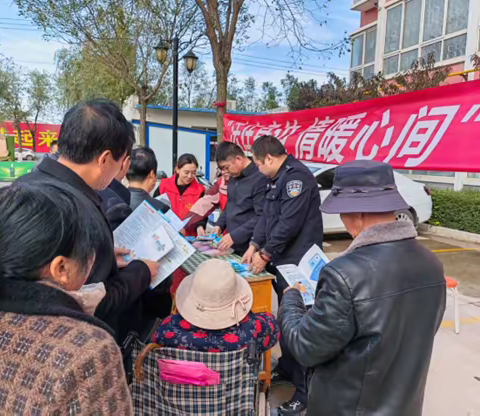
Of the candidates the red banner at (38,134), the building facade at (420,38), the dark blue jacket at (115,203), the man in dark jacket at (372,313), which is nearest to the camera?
the man in dark jacket at (372,313)

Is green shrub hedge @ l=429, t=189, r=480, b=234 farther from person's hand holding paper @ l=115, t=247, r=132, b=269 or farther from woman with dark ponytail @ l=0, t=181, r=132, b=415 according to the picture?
woman with dark ponytail @ l=0, t=181, r=132, b=415

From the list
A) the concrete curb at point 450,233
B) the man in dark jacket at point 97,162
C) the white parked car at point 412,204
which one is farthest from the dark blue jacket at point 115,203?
the concrete curb at point 450,233

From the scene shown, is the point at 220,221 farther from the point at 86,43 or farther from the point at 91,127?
the point at 86,43

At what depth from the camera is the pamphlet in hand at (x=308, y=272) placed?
1881 mm

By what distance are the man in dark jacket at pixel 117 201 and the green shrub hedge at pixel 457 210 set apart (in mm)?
6923

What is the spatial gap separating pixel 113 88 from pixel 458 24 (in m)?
13.4

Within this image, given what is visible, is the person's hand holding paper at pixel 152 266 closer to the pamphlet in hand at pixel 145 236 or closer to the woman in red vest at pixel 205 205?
the pamphlet in hand at pixel 145 236

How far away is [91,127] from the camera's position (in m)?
1.33

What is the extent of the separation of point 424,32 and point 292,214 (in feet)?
34.6

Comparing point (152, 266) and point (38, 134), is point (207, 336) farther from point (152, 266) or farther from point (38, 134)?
point (38, 134)

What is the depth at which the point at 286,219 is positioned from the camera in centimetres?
243

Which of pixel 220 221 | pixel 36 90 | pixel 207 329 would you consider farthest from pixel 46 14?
pixel 36 90

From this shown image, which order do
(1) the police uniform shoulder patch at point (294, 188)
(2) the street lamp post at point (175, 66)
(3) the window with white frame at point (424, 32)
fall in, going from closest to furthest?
(1) the police uniform shoulder patch at point (294, 188) → (2) the street lamp post at point (175, 66) → (3) the window with white frame at point (424, 32)

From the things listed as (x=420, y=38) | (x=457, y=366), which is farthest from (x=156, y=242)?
(x=420, y=38)
